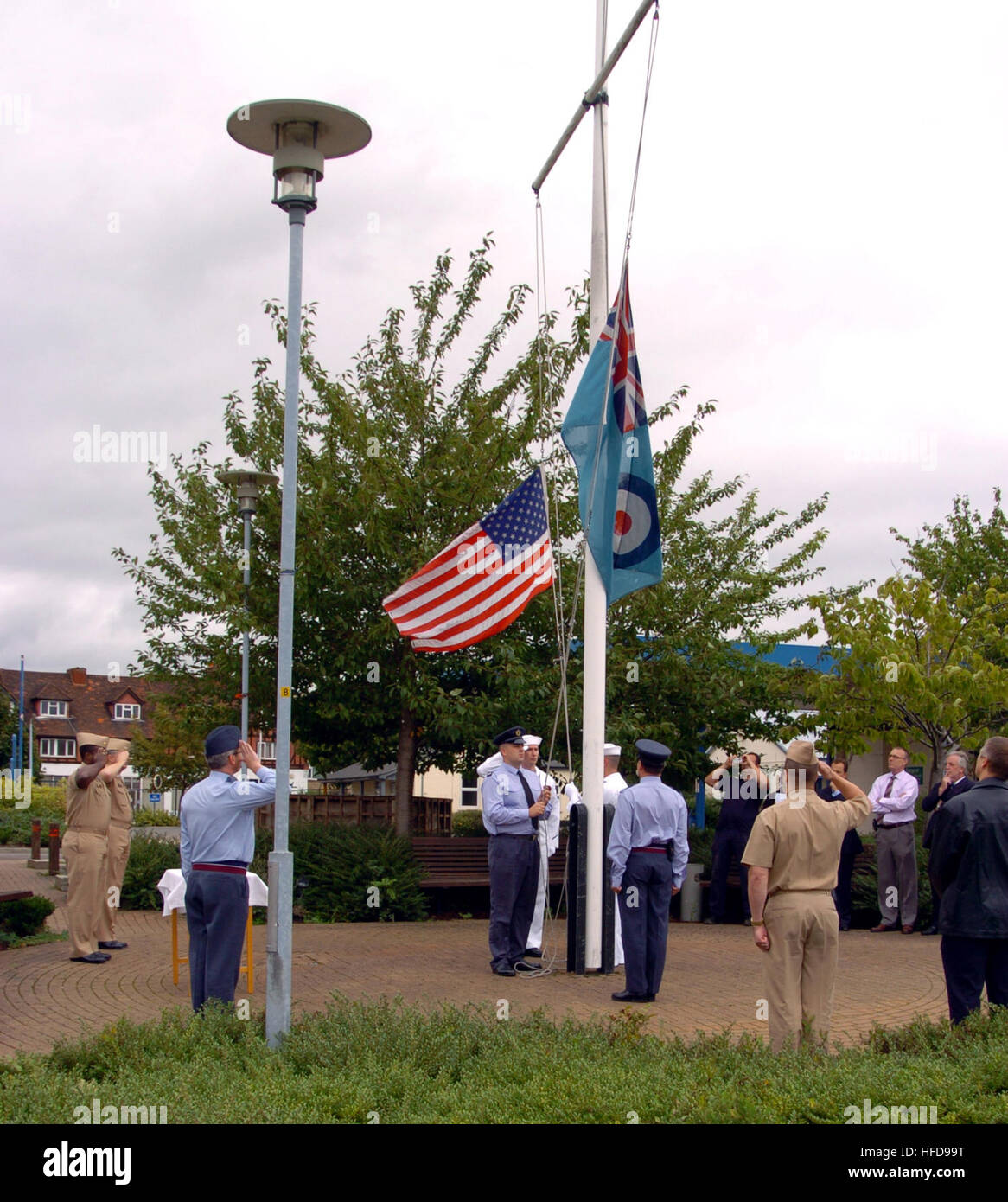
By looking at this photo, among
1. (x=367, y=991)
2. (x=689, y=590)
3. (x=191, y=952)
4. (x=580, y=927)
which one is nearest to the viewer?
(x=191, y=952)

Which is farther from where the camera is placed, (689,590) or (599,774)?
(689,590)

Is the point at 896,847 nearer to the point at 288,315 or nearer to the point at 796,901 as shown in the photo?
the point at 796,901

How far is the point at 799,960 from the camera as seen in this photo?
7.00 metres

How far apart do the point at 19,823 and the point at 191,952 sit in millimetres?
31980

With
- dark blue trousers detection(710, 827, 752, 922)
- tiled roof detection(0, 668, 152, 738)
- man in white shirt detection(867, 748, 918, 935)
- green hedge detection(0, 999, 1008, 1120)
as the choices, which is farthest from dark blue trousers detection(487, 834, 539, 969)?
tiled roof detection(0, 668, 152, 738)

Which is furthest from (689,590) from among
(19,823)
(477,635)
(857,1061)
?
(19,823)

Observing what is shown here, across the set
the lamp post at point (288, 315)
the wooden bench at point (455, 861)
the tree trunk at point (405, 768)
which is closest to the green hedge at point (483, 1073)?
the lamp post at point (288, 315)

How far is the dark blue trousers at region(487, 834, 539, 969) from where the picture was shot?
10.5 meters

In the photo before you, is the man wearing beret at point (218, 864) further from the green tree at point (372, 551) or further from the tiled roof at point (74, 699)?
the tiled roof at point (74, 699)

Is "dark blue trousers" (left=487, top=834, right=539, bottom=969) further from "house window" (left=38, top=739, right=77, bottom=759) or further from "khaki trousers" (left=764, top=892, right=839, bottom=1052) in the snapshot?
"house window" (left=38, top=739, right=77, bottom=759)

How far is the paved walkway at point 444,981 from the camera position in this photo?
28.8 feet

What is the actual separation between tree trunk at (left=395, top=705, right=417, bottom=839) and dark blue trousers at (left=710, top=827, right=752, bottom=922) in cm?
360
